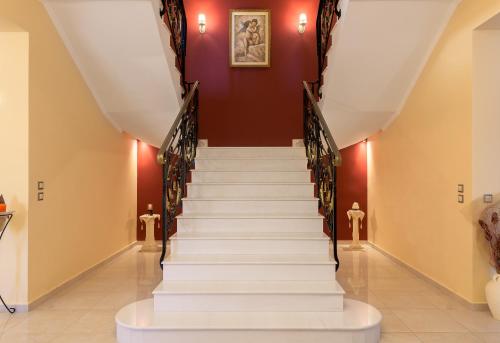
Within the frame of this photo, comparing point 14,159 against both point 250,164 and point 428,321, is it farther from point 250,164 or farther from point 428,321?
point 428,321

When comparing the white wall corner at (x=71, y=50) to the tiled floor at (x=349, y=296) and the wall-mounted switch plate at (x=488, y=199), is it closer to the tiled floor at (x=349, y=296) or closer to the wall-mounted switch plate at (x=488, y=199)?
the tiled floor at (x=349, y=296)

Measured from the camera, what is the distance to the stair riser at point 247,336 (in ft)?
8.73

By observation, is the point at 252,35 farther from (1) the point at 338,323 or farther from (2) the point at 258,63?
(1) the point at 338,323

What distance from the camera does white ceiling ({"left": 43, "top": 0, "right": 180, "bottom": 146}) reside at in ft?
11.9

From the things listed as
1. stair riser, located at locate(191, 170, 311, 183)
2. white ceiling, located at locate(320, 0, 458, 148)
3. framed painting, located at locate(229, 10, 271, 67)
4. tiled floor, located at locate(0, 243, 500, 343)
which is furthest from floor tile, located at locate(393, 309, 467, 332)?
framed painting, located at locate(229, 10, 271, 67)

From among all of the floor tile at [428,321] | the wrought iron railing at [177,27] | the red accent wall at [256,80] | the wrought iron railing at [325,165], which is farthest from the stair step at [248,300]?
the red accent wall at [256,80]

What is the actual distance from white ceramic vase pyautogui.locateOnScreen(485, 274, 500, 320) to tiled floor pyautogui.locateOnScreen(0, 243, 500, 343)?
9cm

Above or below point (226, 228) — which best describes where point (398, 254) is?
below

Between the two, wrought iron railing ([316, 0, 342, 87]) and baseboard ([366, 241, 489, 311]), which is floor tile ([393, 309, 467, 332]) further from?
wrought iron railing ([316, 0, 342, 87])

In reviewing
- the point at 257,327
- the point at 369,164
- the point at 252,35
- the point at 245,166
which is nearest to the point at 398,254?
the point at 369,164

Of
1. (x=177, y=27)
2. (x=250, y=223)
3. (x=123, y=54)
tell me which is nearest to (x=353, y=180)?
(x=250, y=223)

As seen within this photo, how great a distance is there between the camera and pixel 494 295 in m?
3.19

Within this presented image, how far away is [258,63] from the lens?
6.26 metres

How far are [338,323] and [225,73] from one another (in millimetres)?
4604
